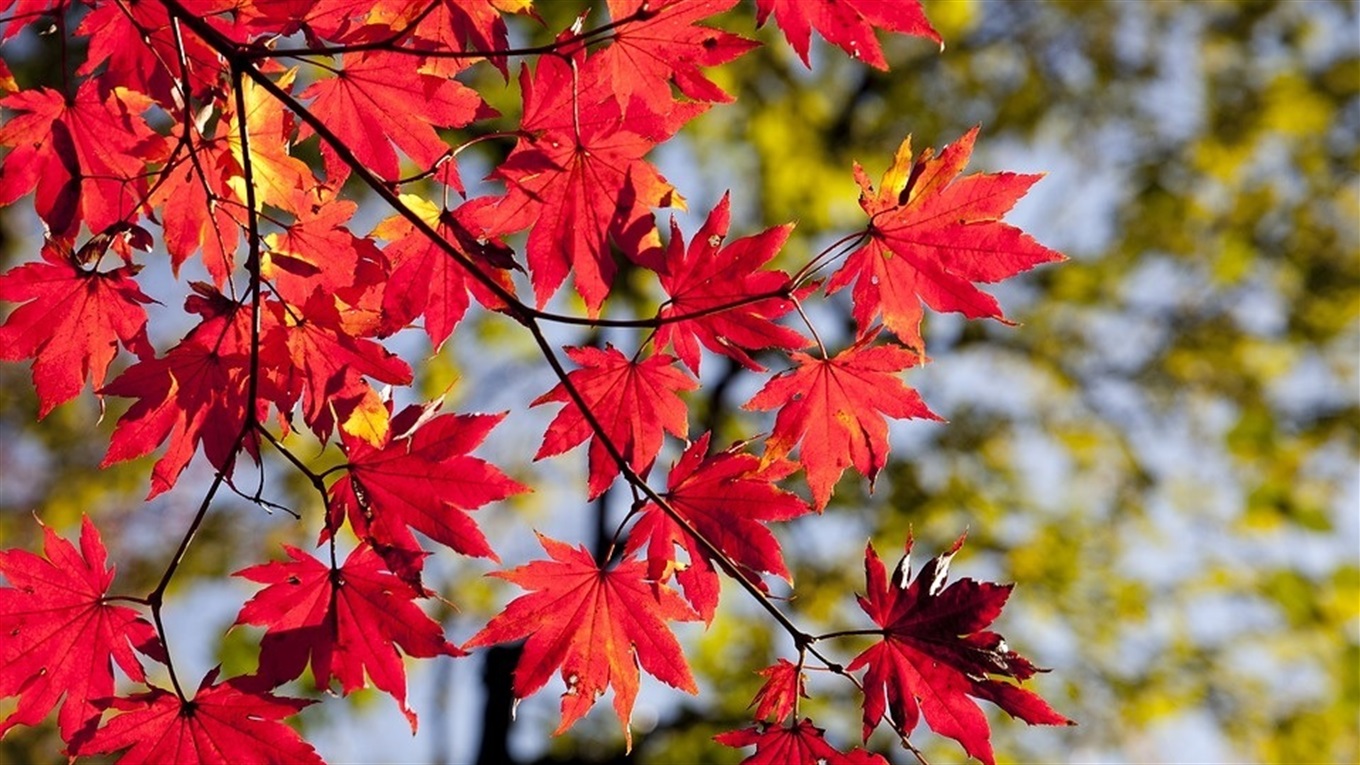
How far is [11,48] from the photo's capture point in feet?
21.2

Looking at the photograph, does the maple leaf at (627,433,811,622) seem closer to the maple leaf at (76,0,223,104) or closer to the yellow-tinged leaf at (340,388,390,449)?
the yellow-tinged leaf at (340,388,390,449)

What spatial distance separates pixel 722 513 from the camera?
4.58 feet

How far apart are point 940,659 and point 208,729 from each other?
844 millimetres

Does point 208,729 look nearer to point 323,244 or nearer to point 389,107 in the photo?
point 323,244

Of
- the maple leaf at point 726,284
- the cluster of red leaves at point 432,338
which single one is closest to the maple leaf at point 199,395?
the cluster of red leaves at point 432,338

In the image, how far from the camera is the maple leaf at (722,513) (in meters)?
1.37

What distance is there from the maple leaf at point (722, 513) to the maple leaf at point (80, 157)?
32.6 inches

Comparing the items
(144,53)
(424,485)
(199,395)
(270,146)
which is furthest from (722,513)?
(144,53)

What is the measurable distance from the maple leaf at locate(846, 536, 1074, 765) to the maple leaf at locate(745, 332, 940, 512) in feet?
0.74

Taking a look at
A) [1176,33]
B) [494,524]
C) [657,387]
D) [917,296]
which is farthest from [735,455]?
[1176,33]

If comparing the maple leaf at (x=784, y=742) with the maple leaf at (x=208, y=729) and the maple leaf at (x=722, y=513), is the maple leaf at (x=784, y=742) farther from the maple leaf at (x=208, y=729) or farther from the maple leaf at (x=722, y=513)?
the maple leaf at (x=208, y=729)

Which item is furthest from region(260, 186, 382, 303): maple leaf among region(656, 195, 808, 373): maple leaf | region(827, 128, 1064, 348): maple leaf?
region(827, 128, 1064, 348): maple leaf

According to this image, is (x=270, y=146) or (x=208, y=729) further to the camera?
(x=270, y=146)

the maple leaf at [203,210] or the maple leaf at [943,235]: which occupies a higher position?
the maple leaf at [943,235]
